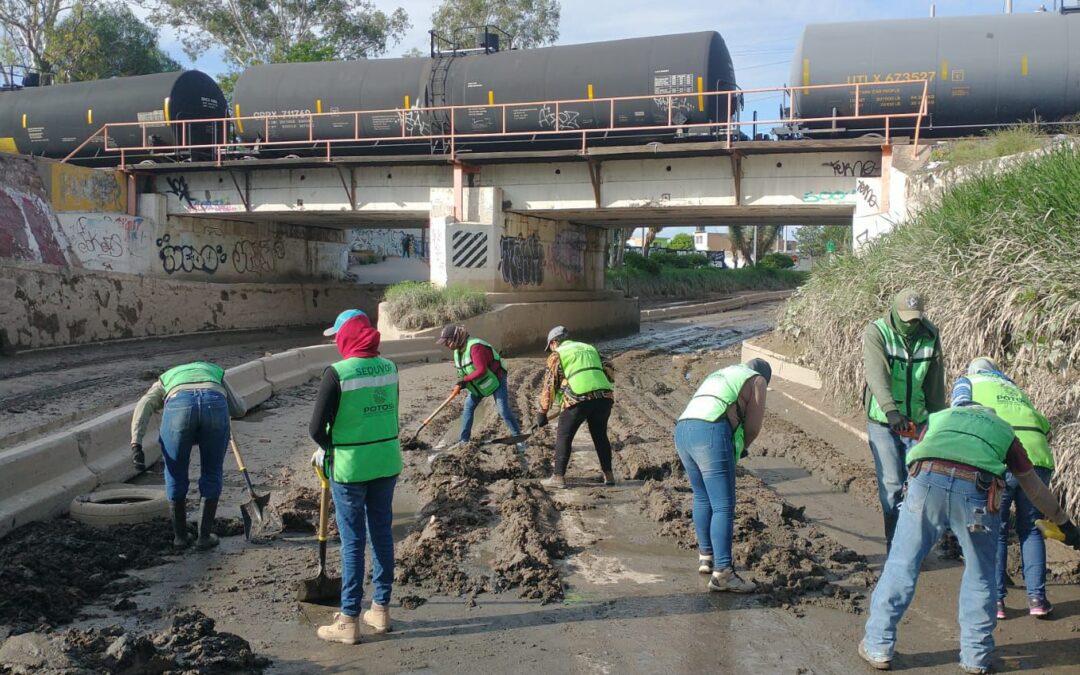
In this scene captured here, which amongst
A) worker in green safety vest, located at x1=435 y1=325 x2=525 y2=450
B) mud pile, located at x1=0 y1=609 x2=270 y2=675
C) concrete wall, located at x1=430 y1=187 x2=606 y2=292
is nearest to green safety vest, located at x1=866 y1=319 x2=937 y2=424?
mud pile, located at x1=0 y1=609 x2=270 y2=675

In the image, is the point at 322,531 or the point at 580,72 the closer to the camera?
the point at 322,531

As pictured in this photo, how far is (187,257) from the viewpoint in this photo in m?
27.2

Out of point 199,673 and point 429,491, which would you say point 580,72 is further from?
point 199,673

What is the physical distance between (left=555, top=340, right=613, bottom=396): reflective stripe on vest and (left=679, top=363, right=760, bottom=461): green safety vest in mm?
2508

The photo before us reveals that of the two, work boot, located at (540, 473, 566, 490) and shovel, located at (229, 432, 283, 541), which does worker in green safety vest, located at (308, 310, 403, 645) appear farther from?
work boot, located at (540, 473, 566, 490)

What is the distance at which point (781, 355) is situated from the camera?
633 inches

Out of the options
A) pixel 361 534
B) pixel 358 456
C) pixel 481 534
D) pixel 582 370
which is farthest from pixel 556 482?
pixel 358 456

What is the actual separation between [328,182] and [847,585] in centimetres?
2219

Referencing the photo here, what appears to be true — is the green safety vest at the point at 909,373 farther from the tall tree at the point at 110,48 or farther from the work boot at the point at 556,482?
the tall tree at the point at 110,48

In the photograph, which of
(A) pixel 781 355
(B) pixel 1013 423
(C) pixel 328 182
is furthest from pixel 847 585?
(C) pixel 328 182

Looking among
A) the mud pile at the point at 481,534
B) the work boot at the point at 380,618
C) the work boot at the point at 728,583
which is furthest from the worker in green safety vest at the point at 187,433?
the work boot at the point at 728,583

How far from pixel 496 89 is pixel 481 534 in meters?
18.6

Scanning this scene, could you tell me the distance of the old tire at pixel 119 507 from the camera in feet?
22.5

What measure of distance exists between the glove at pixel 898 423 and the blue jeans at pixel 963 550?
4.35 ft
